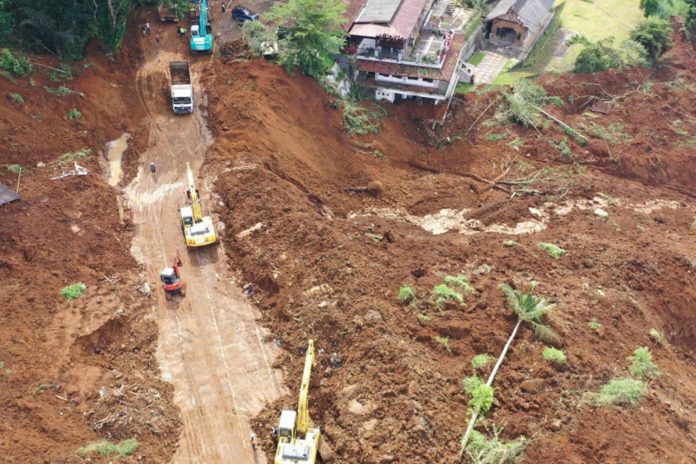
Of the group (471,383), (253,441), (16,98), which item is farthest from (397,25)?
(253,441)

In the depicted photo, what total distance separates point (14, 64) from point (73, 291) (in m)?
21.5

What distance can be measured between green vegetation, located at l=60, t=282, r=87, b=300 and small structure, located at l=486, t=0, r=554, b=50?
53.4m

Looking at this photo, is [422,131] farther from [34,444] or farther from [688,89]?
[34,444]

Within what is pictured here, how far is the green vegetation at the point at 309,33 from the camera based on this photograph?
50156 millimetres

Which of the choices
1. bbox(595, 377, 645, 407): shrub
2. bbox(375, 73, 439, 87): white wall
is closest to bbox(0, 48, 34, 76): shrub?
bbox(375, 73, 439, 87): white wall

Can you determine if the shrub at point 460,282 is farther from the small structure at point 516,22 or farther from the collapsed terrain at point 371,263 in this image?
the small structure at point 516,22

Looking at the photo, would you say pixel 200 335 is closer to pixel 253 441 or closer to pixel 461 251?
pixel 253 441

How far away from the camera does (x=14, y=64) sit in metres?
45.2

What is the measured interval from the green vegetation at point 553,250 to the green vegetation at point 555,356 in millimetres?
10023

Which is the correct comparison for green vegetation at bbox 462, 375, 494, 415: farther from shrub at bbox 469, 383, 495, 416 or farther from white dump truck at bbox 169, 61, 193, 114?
white dump truck at bbox 169, 61, 193, 114

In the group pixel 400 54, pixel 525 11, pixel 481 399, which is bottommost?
pixel 481 399

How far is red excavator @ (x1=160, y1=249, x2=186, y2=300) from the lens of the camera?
35.2 meters

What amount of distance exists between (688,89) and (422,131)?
101ft

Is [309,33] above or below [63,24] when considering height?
above
